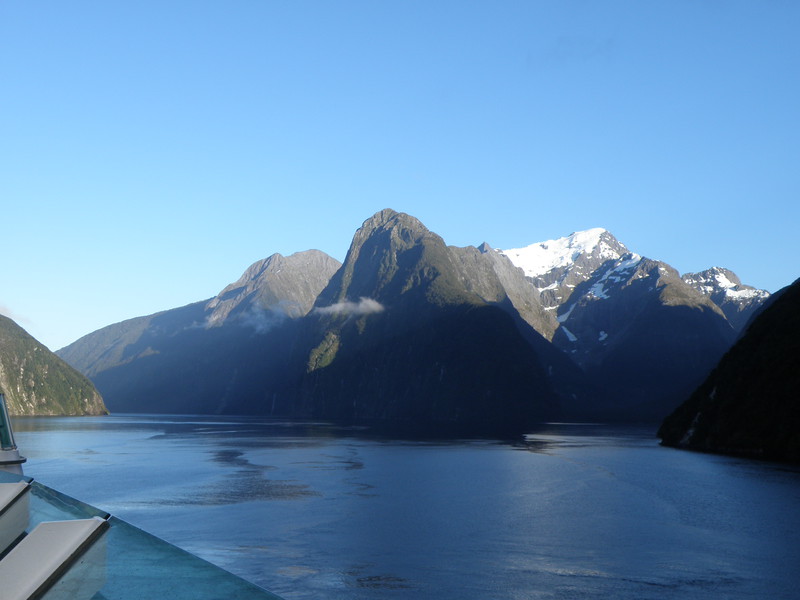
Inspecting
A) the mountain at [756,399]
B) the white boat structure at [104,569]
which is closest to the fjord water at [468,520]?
the mountain at [756,399]

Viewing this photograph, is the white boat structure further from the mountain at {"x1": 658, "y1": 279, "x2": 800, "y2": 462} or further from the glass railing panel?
the mountain at {"x1": 658, "y1": 279, "x2": 800, "y2": 462}

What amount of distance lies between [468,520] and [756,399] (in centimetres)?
5963

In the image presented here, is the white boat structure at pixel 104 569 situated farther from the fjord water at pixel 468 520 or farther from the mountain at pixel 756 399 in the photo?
the mountain at pixel 756 399

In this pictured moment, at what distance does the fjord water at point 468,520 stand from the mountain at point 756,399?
23.1 ft

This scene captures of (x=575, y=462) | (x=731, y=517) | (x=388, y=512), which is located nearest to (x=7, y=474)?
(x=388, y=512)

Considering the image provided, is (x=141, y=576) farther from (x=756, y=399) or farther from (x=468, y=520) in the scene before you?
(x=756, y=399)

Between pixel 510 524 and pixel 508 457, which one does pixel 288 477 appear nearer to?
pixel 510 524

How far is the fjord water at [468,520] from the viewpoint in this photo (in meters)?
29.4

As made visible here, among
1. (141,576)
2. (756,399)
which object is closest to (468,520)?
(141,576)

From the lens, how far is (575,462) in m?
83.8

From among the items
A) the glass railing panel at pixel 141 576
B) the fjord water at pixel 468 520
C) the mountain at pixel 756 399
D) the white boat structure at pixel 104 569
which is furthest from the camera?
the mountain at pixel 756 399

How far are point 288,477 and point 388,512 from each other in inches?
793

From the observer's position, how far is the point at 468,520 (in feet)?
146

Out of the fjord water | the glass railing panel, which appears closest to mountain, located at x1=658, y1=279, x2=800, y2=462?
the fjord water
